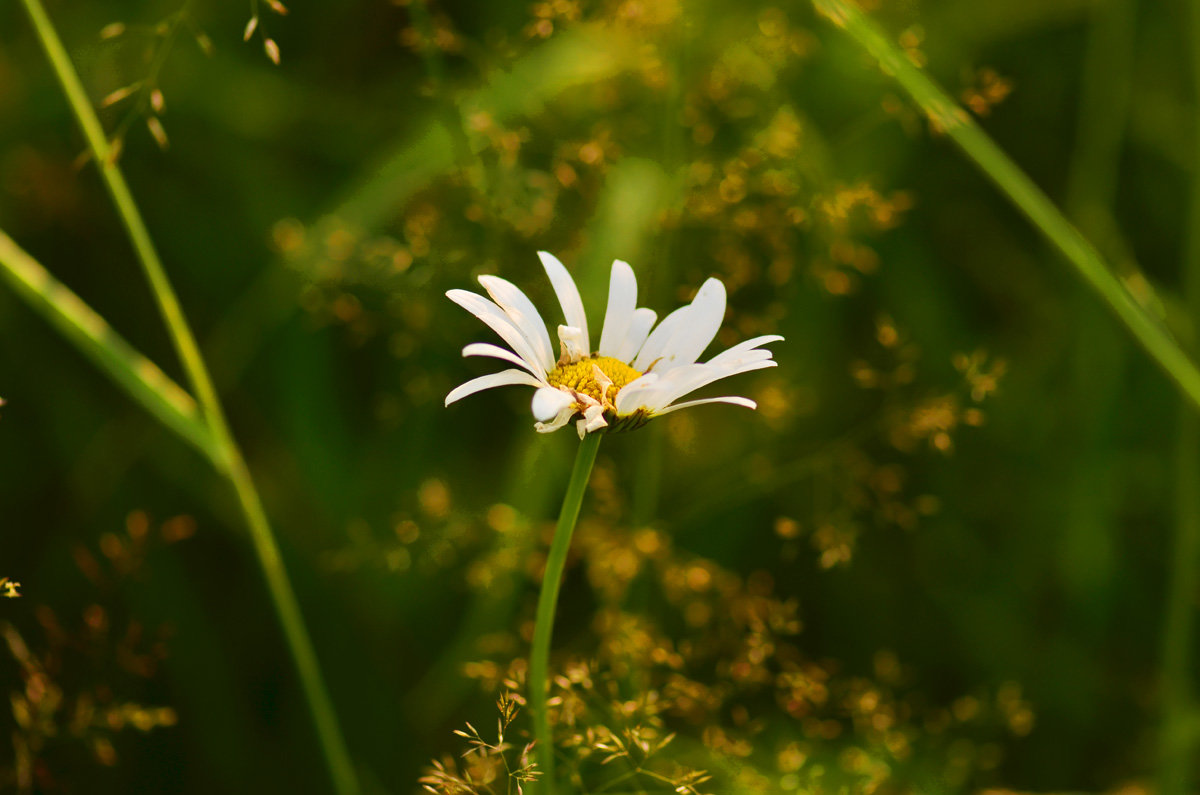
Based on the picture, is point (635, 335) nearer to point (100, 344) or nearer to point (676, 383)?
point (676, 383)

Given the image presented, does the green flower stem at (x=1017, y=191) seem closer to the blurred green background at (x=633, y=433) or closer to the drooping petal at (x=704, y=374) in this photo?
the blurred green background at (x=633, y=433)

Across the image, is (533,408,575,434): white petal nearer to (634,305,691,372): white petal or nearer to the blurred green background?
(634,305,691,372): white petal

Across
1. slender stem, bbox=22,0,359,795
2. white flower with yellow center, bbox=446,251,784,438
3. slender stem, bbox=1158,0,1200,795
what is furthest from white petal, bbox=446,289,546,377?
slender stem, bbox=1158,0,1200,795

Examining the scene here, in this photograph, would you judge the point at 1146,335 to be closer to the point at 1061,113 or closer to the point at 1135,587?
the point at 1135,587

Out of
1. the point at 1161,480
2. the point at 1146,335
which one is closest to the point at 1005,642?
the point at 1161,480

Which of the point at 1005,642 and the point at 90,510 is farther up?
the point at 90,510
